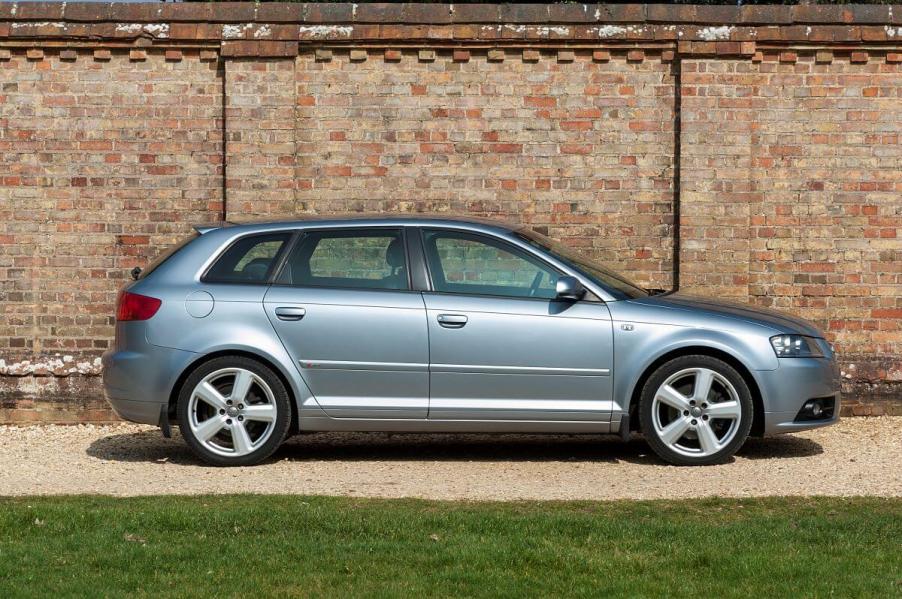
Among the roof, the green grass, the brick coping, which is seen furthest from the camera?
the brick coping

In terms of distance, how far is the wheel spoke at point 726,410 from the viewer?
8867mm

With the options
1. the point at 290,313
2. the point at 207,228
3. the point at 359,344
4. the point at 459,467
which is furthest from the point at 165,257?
the point at 459,467

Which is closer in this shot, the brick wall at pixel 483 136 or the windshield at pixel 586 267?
the windshield at pixel 586 267

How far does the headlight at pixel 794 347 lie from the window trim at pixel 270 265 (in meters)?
3.24

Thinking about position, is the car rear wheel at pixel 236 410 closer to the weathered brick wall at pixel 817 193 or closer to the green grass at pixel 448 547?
the green grass at pixel 448 547

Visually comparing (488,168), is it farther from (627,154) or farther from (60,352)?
(60,352)

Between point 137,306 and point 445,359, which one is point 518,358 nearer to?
point 445,359

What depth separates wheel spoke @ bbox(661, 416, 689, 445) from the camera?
29.2 feet

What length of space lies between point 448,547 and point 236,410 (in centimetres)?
298

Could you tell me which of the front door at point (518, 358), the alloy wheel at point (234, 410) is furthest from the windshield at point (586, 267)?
the alloy wheel at point (234, 410)

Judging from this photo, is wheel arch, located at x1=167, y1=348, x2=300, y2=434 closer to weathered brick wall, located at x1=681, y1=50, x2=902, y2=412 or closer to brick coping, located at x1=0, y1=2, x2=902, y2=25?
brick coping, located at x1=0, y1=2, x2=902, y2=25

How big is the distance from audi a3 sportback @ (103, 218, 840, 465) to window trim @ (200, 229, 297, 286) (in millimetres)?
18

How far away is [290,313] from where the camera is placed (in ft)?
29.4

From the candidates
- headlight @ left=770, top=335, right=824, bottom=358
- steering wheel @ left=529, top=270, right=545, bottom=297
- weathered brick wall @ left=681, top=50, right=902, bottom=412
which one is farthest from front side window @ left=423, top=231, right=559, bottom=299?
weathered brick wall @ left=681, top=50, right=902, bottom=412
